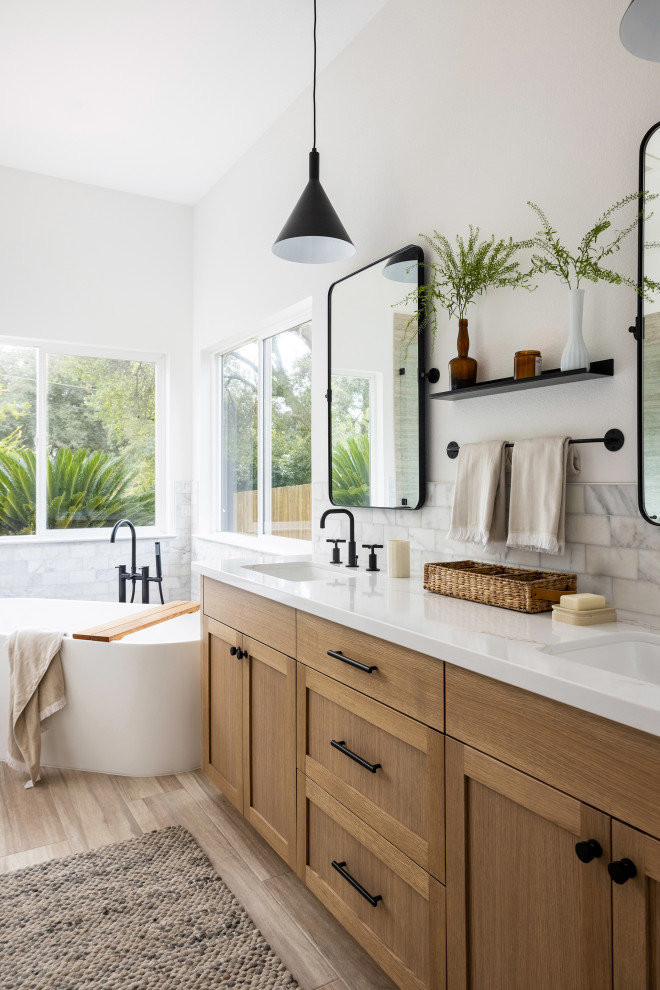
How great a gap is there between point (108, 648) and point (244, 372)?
78.0 inches

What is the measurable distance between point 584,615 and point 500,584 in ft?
0.80

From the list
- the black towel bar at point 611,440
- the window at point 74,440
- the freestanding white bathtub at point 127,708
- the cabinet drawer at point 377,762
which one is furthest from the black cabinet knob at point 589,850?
the window at point 74,440

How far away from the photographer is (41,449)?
13.7ft

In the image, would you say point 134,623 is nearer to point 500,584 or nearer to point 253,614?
point 253,614

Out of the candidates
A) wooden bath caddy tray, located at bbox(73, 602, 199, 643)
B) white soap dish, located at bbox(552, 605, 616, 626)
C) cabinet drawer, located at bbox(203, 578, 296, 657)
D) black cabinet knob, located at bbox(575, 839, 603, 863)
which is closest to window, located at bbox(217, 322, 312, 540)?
wooden bath caddy tray, located at bbox(73, 602, 199, 643)

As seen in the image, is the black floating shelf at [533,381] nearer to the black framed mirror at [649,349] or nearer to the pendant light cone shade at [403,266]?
the black framed mirror at [649,349]

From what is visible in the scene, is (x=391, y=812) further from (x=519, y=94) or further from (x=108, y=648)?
(x=519, y=94)

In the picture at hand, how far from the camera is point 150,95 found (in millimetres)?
3270

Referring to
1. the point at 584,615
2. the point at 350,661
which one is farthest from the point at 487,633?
the point at 350,661

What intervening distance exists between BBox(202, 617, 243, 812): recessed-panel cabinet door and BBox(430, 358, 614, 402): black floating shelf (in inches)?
43.7

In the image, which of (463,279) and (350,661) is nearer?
(350,661)

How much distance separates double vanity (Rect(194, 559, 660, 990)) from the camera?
1.00 m

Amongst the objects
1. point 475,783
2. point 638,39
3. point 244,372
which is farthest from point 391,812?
point 244,372

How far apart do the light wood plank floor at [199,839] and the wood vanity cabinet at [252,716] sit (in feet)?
0.39
